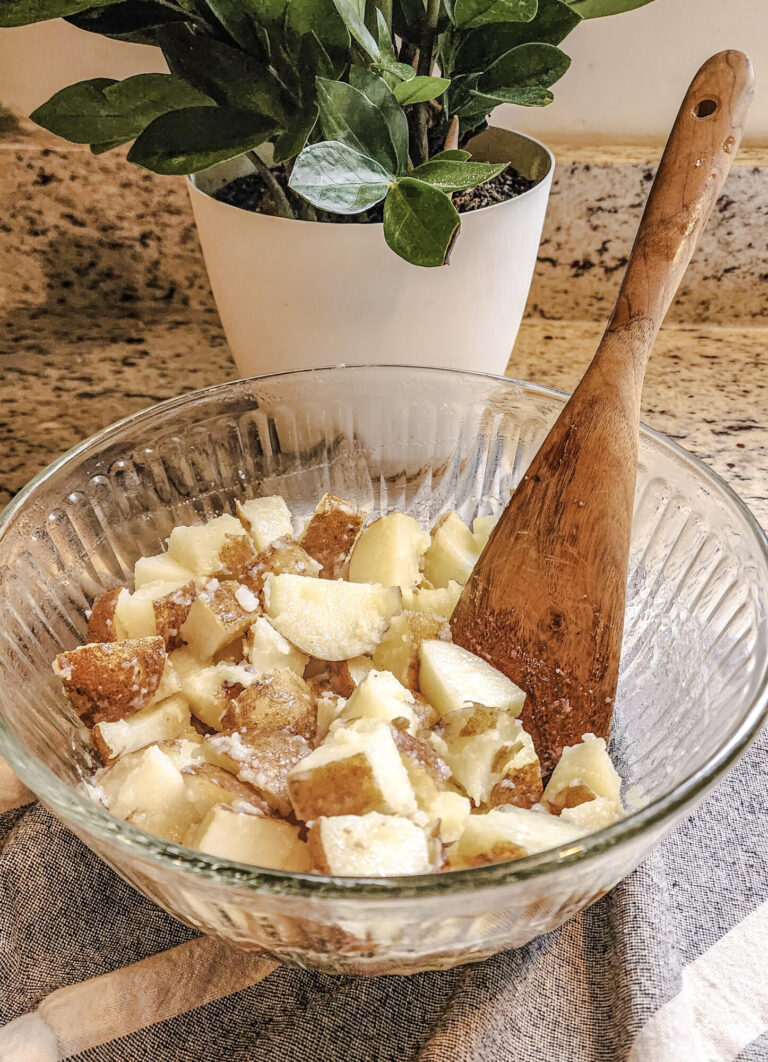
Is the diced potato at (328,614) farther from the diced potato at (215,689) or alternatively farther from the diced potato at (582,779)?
the diced potato at (582,779)

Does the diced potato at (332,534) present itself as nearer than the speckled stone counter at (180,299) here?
Yes

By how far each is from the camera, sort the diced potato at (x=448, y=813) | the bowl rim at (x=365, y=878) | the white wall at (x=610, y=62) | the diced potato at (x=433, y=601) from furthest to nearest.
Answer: the white wall at (x=610, y=62)
the diced potato at (x=433, y=601)
the diced potato at (x=448, y=813)
the bowl rim at (x=365, y=878)

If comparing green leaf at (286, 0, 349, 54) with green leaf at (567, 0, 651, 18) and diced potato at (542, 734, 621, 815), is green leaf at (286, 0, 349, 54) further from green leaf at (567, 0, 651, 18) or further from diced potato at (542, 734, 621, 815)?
diced potato at (542, 734, 621, 815)

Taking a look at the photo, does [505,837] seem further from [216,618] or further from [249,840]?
[216,618]

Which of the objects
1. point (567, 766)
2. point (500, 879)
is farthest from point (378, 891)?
point (567, 766)

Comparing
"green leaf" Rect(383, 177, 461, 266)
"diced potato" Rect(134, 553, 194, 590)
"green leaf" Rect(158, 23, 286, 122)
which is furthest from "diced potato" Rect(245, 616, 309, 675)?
"green leaf" Rect(158, 23, 286, 122)

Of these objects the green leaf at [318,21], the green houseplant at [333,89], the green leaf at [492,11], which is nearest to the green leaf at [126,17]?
the green houseplant at [333,89]
